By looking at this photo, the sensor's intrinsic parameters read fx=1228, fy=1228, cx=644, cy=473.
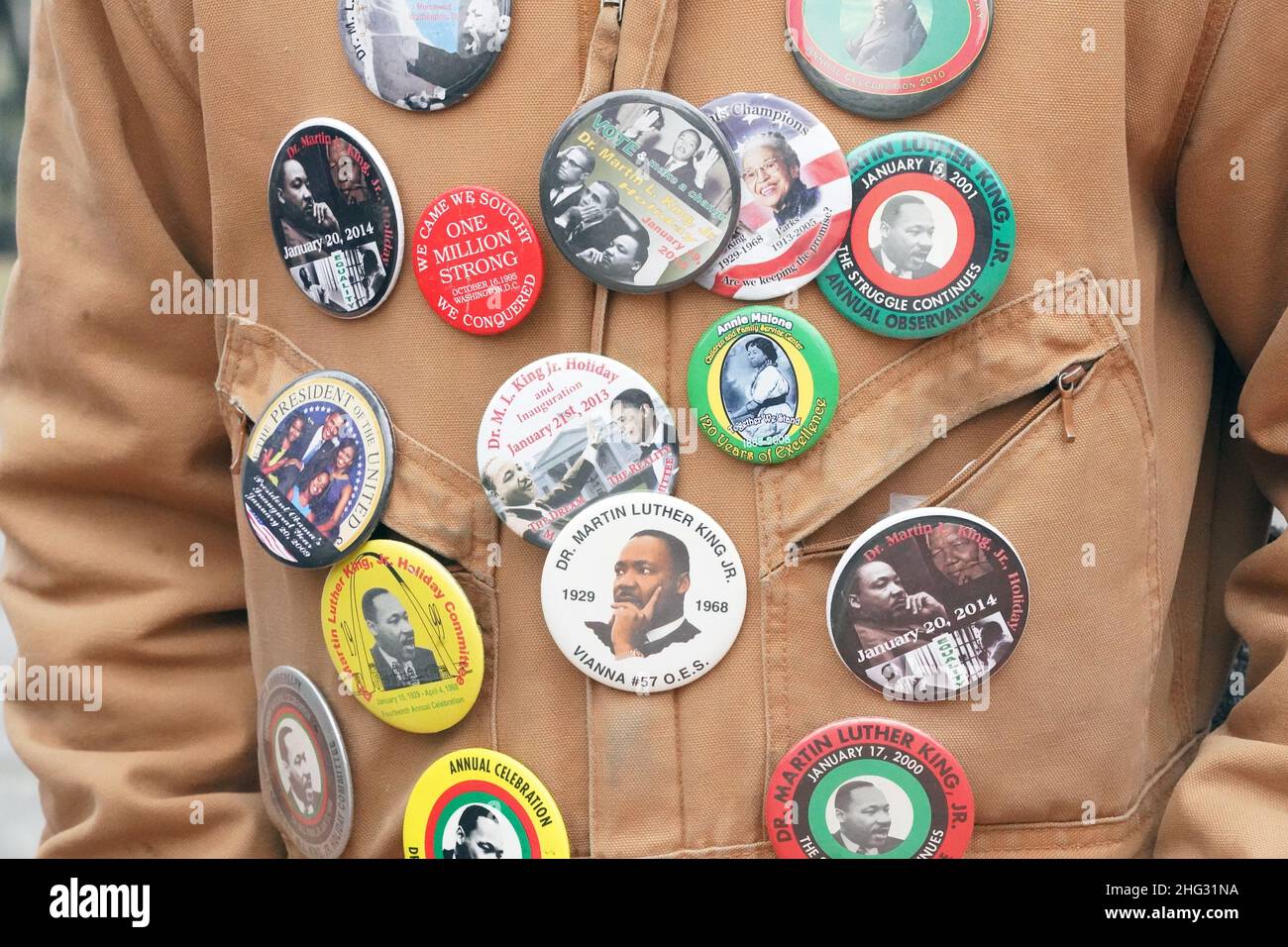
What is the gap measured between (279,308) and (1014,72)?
557mm

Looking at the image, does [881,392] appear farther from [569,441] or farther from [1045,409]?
[569,441]

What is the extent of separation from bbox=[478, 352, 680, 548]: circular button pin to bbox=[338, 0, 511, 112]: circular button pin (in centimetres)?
20

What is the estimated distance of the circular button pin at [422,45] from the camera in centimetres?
84

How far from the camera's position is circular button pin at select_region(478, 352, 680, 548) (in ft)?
2.76

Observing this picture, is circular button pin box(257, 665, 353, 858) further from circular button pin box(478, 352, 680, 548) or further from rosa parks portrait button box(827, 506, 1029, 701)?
rosa parks portrait button box(827, 506, 1029, 701)

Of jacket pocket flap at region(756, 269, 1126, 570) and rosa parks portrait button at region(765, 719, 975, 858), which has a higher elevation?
jacket pocket flap at region(756, 269, 1126, 570)

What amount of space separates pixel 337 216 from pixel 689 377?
28cm

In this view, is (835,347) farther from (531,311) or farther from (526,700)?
(526,700)

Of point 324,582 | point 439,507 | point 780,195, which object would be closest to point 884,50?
point 780,195

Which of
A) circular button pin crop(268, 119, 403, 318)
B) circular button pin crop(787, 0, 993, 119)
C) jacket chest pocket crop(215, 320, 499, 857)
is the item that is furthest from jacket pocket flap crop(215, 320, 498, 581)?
circular button pin crop(787, 0, 993, 119)

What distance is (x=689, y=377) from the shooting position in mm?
841

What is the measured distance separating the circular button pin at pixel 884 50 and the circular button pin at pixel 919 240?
27mm

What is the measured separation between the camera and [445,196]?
86cm

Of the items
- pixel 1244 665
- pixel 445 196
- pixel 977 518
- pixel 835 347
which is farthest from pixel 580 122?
pixel 1244 665
